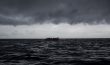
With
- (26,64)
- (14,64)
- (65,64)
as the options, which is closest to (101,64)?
(65,64)

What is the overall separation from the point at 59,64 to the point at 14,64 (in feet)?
25.3

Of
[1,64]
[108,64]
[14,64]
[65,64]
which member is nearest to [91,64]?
[108,64]

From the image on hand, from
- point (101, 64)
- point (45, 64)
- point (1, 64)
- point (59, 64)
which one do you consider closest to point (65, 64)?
point (59, 64)

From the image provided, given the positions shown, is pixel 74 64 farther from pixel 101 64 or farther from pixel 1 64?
pixel 1 64

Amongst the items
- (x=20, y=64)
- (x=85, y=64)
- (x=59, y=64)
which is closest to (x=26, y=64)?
(x=20, y=64)

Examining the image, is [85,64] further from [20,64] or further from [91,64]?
[20,64]

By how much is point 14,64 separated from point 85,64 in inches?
487

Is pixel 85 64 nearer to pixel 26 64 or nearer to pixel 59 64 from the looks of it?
pixel 59 64

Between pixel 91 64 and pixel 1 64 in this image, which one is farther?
pixel 91 64

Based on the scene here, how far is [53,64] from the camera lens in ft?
79.4

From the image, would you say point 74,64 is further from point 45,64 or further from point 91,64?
point 45,64

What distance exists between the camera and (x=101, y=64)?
81.0 feet

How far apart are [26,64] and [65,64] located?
21.9 ft

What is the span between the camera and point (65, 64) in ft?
78.7
